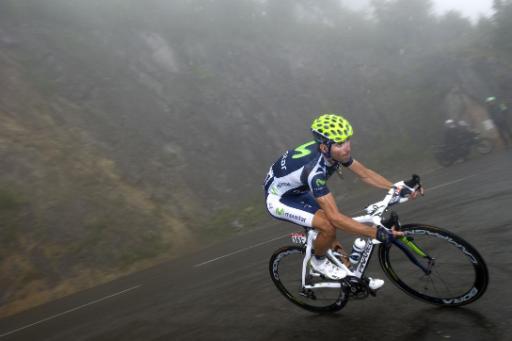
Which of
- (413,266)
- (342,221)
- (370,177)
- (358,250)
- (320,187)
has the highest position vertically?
(320,187)

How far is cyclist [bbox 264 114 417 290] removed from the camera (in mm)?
4219

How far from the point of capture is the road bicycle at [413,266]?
4.08 metres

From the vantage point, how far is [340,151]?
4.33 m

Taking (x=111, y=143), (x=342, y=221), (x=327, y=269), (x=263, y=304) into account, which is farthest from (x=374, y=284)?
(x=111, y=143)

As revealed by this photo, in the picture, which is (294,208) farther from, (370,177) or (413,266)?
(413,266)

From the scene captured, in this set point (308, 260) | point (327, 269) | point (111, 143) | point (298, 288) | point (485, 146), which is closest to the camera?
point (327, 269)

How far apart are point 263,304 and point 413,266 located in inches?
79.5

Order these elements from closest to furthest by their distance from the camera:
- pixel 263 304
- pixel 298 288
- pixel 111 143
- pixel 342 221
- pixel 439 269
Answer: pixel 342 221, pixel 439 269, pixel 298 288, pixel 263 304, pixel 111 143

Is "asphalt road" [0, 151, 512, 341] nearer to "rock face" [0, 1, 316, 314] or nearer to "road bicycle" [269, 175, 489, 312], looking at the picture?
"road bicycle" [269, 175, 489, 312]

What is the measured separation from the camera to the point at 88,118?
1631 centimetres

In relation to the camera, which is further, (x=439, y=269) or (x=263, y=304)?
(x=263, y=304)

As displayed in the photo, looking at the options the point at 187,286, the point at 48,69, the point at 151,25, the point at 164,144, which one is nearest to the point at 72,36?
the point at 48,69

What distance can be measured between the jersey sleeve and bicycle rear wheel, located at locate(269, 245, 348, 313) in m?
1.06

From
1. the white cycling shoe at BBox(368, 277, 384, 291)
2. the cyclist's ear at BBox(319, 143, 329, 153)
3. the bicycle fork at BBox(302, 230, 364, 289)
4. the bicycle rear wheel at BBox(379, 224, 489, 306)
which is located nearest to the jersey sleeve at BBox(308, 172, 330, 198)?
the cyclist's ear at BBox(319, 143, 329, 153)
